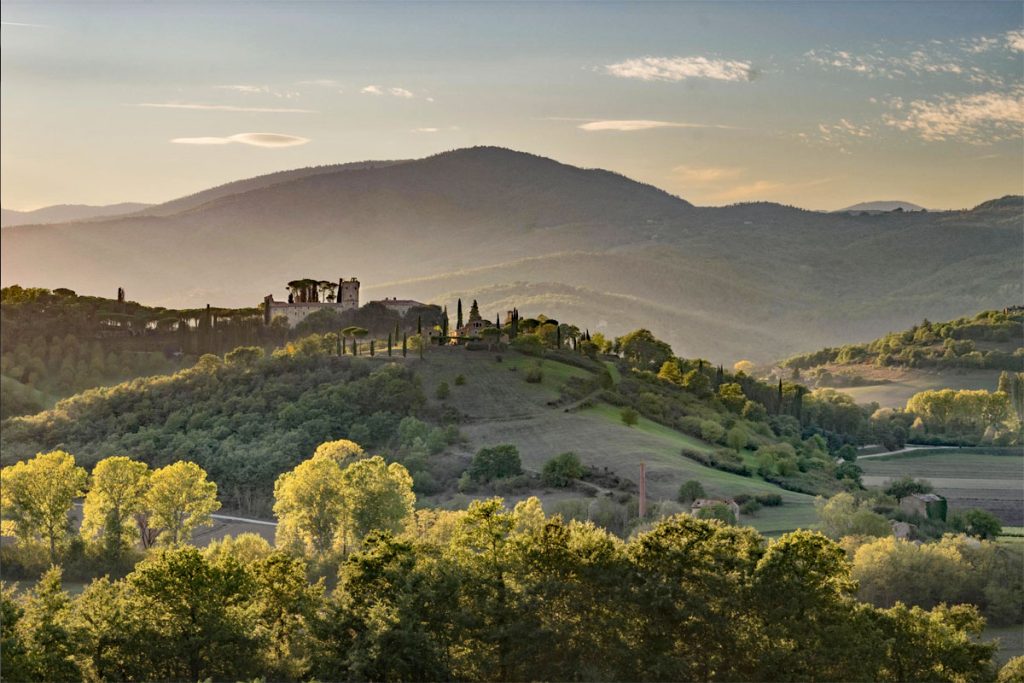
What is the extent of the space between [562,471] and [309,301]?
51.0 metres

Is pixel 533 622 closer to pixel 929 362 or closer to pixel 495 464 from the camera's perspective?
pixel 495 464

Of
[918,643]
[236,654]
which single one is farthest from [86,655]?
[918,643]

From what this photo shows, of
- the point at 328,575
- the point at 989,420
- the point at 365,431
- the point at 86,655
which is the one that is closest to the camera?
the point at 86,655

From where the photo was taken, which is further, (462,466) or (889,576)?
(462,466)

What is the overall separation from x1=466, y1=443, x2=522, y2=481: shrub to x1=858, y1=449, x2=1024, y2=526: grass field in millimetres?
23428

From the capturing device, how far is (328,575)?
47094 mm

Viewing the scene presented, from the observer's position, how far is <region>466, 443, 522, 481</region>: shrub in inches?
2709

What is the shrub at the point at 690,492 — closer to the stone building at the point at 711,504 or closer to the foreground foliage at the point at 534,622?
the stone building at the point at 711,504

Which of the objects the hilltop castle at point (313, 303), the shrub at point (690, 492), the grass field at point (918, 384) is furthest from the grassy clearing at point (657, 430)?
the grass field at point (918, 384)

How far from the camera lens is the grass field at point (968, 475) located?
247ft

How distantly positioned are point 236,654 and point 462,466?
38573 mm

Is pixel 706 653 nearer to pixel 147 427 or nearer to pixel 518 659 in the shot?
pixel 518 659

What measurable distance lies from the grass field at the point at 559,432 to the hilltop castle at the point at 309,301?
24.0 metres

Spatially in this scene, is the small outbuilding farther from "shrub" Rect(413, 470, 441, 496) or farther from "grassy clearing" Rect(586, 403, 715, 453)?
"shrub" Rect(413, 470, 441, 496)
